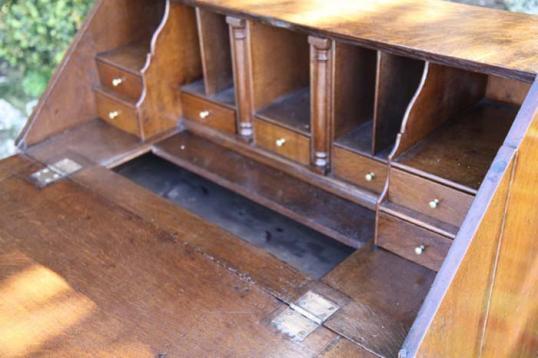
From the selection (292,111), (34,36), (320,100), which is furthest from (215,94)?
(34,36)

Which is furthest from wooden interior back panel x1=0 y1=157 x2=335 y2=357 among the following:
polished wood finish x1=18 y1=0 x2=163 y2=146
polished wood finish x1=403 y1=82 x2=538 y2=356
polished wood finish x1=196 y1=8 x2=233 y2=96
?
polished wood finish x1=196 y1=8 x2=233 y2=96

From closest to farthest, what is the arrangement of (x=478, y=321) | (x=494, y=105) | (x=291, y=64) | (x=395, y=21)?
(x=478, y=321), (x=395, y=21), (x=494, y=105), (x=291, y=64)

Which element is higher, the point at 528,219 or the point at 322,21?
the point at 322,21

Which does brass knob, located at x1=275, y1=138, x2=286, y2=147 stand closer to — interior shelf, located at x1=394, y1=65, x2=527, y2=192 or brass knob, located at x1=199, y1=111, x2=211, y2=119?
brass knob, located at x1=199, y1=111, x2=211, y2=119

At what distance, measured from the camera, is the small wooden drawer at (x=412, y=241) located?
1509 millimetres

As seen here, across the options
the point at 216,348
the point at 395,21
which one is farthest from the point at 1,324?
the point at 395,21

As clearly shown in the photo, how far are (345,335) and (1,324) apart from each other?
743 mm

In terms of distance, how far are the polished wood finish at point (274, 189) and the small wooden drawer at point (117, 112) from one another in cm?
13

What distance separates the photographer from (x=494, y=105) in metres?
1.77

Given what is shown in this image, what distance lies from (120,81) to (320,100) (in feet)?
2.69

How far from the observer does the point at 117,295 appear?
146 centimetres

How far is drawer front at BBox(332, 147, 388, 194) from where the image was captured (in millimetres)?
1722

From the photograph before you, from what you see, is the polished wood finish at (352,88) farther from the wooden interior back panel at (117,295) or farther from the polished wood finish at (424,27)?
the wooden interior back panel at (117,295)

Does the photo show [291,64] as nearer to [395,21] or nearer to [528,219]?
[395,21]
